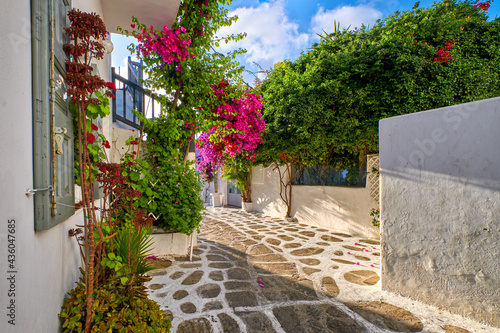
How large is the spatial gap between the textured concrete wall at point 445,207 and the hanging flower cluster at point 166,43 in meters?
3.47

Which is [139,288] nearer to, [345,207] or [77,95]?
[77,95]

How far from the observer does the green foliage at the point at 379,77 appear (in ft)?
17.8

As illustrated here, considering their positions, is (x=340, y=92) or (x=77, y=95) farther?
(x=340, y=92)

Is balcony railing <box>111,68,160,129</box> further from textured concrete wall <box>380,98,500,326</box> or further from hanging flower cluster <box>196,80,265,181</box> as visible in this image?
textured concrete wall <box>380,98,500,326</box>

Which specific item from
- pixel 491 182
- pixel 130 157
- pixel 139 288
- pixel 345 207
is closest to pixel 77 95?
pixel 139 288

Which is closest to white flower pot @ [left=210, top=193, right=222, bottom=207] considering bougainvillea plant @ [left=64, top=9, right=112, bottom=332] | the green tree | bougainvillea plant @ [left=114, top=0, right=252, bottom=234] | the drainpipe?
the green tree

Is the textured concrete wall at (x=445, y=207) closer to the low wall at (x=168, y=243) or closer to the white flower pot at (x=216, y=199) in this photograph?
the low wall at (x=168, y=243)

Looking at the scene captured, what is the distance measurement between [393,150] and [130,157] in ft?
13.0

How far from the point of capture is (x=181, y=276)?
162 inches

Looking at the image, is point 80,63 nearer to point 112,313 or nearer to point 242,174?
point 112,313

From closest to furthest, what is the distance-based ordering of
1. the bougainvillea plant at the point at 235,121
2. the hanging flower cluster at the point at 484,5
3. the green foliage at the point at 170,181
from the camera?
the green foliage at the point at 170,181 → the bougainvillea plant at the point at 235,121 → the hanging flower cluster at the point at 484,5

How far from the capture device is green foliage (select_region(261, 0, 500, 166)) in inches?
214

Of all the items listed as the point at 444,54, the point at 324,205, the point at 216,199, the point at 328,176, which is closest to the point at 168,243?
the point at 324,205

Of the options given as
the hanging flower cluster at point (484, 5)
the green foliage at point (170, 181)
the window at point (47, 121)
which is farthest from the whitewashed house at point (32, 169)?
the hanging flower cluster at point (484, 5)
